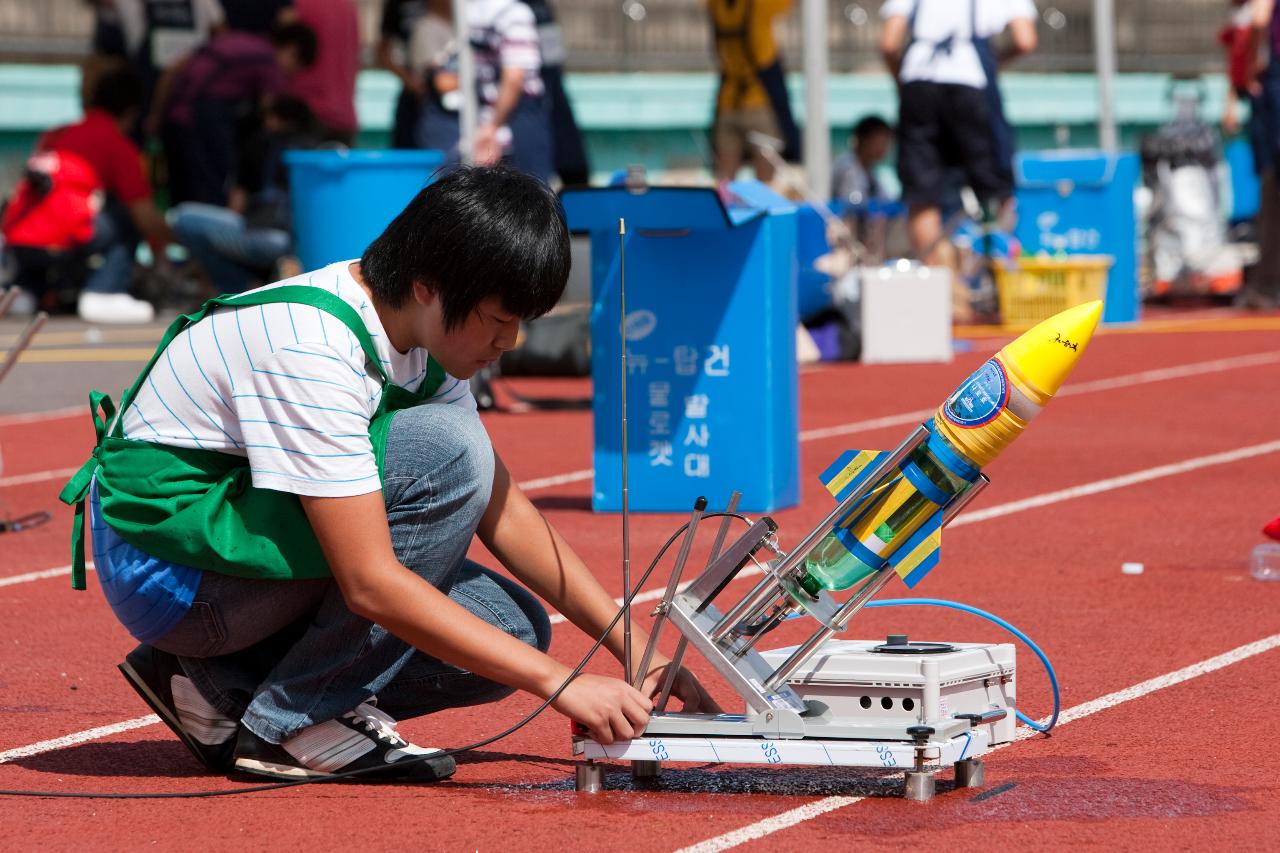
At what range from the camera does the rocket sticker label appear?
370 centimetres

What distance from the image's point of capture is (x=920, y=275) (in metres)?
12.7

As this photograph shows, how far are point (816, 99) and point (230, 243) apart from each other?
4145 millimetres

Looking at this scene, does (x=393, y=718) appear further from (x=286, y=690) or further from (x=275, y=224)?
(x=275, y=224)

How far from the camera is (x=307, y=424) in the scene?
153 inches

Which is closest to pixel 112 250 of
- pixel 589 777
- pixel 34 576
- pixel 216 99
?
pixel 216 99

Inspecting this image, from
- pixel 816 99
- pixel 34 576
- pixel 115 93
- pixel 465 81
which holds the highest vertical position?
pixel 465 81

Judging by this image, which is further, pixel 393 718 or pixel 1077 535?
pixel 1077 535

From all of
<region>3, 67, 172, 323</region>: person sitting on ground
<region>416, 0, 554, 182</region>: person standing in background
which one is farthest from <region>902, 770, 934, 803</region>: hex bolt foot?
<region>3, 67, 172, 323</region>: person sitting on ground

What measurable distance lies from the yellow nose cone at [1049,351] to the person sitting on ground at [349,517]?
81cm

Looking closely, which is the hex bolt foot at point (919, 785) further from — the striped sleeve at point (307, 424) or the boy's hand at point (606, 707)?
the striped sleeve at point (307, 424)

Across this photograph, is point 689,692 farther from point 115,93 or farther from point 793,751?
point 115,93

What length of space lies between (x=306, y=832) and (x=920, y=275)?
359 inches

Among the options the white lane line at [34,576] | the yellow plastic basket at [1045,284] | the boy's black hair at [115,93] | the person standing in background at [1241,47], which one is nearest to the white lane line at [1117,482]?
the white lane line at [34,576]

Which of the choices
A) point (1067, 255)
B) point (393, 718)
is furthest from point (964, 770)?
point (1067, 255)
